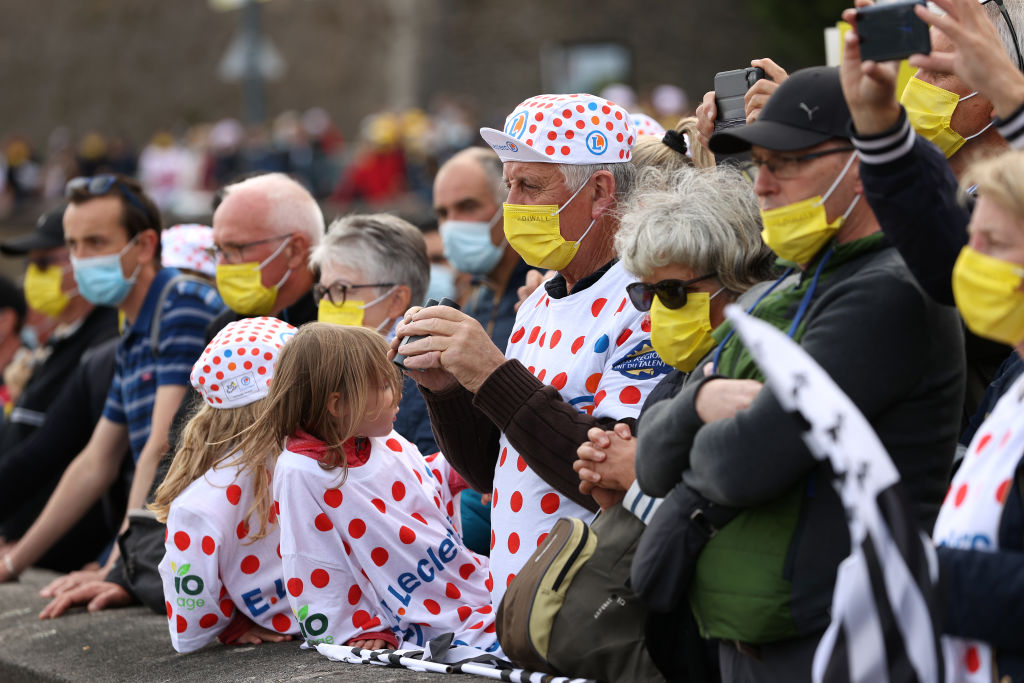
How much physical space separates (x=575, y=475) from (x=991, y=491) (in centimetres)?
122

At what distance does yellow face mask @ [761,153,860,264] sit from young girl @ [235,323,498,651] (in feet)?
5.55

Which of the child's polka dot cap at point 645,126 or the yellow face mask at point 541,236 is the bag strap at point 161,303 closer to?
the child's polka dot cap at point 645,126

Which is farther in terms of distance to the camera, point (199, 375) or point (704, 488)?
point (199, 375)

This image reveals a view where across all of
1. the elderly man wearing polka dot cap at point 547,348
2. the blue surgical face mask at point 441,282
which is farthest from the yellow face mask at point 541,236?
the blue surgical face mask at point 441,282

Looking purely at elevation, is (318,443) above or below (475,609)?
above

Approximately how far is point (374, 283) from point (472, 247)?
0.85m

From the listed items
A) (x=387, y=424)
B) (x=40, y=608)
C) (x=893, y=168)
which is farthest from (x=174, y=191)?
(x=893, y=168)

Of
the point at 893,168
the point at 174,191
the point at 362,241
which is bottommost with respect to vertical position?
the point at 174,191

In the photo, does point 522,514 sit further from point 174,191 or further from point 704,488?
point 174,191

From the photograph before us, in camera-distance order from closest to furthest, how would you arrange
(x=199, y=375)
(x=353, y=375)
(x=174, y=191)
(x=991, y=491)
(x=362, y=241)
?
1. (x=991, y=491)
2. (x=353, y=375)
3. (x=199, y=375)
4. (x=362, y=241)
5. (x=174, y=191)

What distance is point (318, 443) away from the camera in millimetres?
4141

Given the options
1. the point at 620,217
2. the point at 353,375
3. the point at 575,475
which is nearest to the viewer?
the point at 575,475

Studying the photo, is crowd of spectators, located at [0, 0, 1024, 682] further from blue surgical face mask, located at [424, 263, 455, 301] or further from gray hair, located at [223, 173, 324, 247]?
blue surgical face mask, located at [424, 263, 455, 301]

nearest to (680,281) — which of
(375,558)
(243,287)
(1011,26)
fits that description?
(1011,26)
